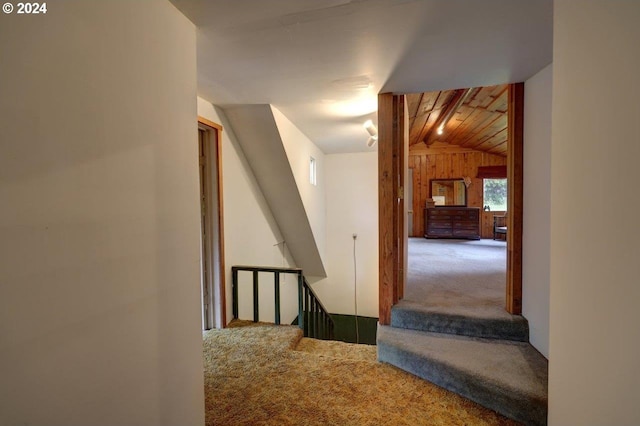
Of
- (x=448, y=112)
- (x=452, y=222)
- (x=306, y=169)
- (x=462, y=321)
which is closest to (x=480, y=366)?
(x=462, y=321)

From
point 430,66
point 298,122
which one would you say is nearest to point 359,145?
point 298,122

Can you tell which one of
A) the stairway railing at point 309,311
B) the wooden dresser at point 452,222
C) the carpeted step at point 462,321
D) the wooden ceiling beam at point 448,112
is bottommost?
the stairway railing at point 309,311

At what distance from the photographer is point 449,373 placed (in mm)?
1648

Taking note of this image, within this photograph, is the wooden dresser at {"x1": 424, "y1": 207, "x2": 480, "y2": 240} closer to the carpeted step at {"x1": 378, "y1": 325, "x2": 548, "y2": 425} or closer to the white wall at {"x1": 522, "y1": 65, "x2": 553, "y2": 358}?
the white wall at {"x1": 522, "y1": 65, "x2": 553, "y2": 358}

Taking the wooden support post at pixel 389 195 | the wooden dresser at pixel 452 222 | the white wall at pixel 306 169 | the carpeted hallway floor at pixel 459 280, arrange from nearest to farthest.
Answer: the wooden support post at pixel 389 195
the carpeted hallway floor at pixel 459 280
the white wall at pixel 306 169
the wooden dresser at pixel 452 222

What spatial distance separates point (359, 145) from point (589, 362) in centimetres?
393

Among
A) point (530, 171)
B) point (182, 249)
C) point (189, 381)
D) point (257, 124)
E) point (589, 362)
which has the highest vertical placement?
point (257, 124)

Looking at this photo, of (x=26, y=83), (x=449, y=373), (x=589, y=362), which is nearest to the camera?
(x=26, y=83)

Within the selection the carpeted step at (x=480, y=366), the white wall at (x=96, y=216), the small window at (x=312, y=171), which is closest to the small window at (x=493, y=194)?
the small window at (x=312, y=171)

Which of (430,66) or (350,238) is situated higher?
(430,66)

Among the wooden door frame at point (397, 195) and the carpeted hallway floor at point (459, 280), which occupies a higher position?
the wooden door frame at point (397, 195)

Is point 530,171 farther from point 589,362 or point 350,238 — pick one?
point 350,238

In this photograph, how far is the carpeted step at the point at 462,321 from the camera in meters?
1.95

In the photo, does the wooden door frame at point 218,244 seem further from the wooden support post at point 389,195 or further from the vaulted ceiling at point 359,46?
the wooden support post at point 389,195
